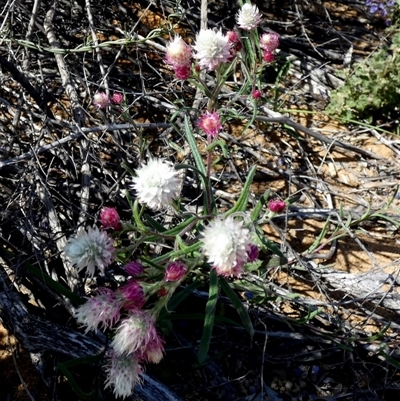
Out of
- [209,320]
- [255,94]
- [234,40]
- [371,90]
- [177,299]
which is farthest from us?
[371,90]

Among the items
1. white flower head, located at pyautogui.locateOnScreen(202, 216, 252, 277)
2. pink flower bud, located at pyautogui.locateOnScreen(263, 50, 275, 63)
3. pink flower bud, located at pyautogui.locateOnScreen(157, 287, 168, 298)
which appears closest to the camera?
white flower head, located at pyautogui.locateOnScreen(202, 216, 252, 277)

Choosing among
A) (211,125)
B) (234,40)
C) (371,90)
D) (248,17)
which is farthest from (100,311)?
(371,90)

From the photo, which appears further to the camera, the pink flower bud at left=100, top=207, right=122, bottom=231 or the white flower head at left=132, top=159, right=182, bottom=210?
the pink flower bud at left=100, top=207, right=122, bottom=231

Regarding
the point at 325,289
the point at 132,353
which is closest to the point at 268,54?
the point at 325,289

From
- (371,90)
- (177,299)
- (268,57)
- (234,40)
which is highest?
(234,40)

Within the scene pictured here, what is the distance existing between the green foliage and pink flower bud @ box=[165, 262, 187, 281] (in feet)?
6.71

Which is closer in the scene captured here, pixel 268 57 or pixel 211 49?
pixel 211 49

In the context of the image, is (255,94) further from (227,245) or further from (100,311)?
(100,311)

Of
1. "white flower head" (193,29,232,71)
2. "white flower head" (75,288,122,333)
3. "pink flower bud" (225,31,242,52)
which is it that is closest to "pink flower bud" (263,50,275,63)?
"pink flower bud" (225,31,242,52)

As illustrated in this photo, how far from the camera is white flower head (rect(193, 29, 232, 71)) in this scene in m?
1.91

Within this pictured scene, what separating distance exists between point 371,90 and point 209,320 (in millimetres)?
2180

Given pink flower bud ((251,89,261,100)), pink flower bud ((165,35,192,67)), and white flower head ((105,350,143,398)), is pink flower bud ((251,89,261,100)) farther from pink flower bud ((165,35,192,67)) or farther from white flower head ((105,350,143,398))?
white flower head ((105,350,143,398))

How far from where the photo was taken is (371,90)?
11.2ft

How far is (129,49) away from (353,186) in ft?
4.84
